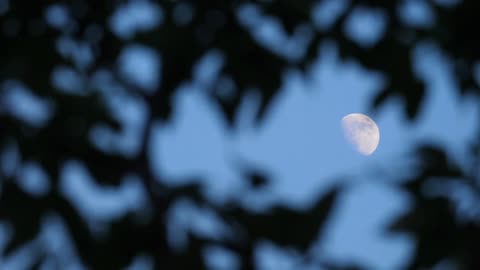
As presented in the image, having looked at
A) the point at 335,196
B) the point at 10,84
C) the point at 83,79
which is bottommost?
the point at 335,196

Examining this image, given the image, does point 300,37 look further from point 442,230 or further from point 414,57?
point 442,230

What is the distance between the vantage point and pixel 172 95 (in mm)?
1386

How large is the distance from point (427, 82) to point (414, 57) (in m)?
0.06

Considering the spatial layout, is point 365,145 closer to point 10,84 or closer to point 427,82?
point 427,82

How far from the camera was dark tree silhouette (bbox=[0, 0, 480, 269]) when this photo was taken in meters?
0.97

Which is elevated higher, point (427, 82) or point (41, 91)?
point (427, 82)

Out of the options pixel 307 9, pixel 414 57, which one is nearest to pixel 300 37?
pixel 307 9

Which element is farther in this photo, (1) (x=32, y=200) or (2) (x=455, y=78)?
(2) (x=455, y=78)

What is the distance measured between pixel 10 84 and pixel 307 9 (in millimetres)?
577

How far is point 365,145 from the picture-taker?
4.11 feet

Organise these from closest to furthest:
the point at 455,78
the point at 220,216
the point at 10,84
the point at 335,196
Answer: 1. the point at 335,196
2. the point at 220,216
3. the point at 10,84
4. the point at 455,78

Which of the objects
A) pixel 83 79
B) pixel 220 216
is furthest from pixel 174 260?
pixel 83 79

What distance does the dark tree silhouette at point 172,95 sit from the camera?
38.2 inches

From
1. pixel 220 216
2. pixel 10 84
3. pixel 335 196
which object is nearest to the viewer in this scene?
pixel 335 196
